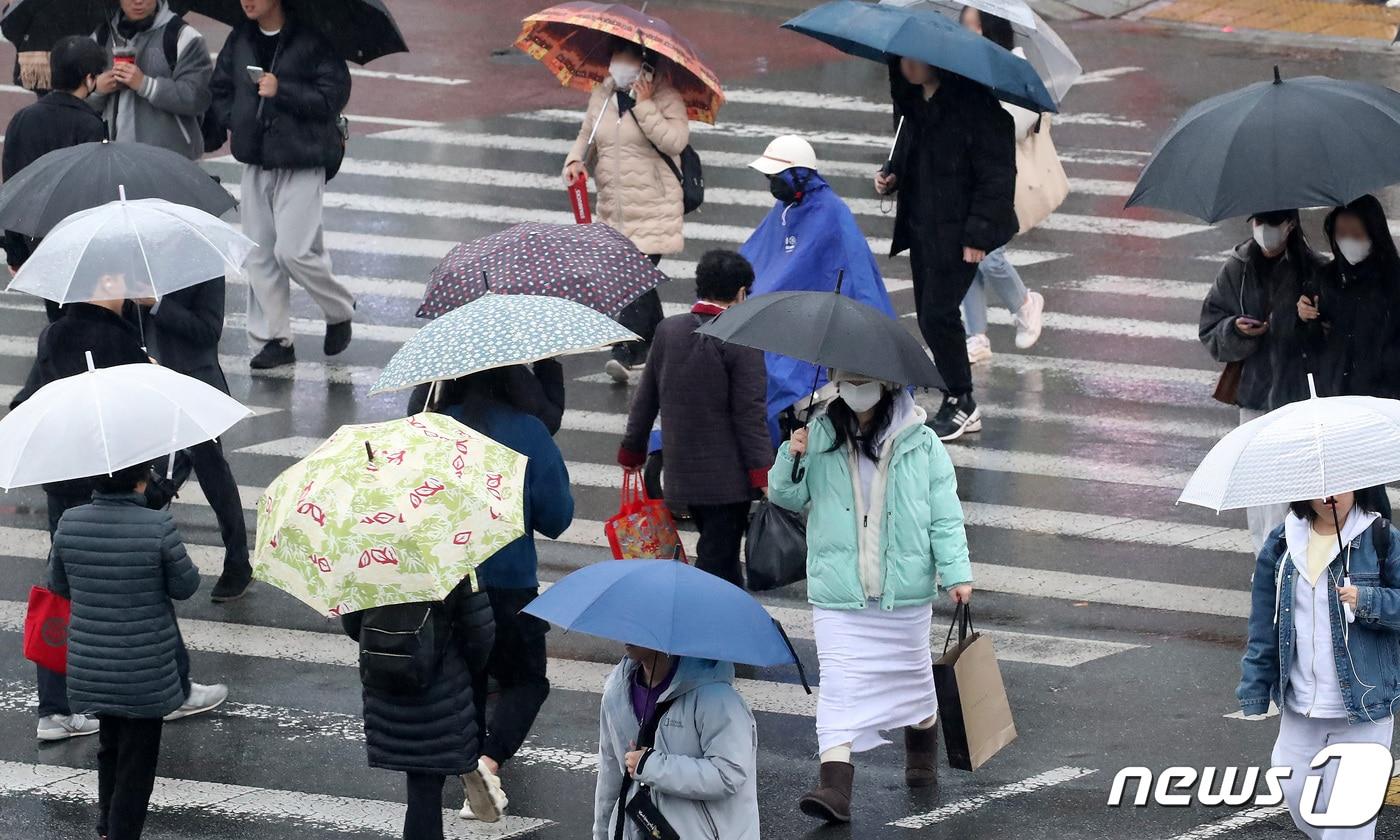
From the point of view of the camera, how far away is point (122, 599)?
7.34 meters

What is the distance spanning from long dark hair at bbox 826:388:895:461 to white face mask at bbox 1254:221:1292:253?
7.00 ft

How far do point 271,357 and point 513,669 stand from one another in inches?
241

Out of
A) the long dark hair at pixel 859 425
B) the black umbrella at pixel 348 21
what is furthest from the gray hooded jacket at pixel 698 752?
the black umbrella at pixel 348 21

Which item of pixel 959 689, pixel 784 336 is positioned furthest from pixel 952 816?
pixel 784 336

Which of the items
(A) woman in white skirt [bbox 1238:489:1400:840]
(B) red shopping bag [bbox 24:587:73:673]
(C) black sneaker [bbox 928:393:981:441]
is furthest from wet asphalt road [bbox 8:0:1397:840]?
(A) woman in white skirt [bbox 1238:489:1400:840]

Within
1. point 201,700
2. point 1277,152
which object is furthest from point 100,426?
point 1277,152

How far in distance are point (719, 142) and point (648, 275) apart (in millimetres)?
10394

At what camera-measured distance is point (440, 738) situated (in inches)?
269

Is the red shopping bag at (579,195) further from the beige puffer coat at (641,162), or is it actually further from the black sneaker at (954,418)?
the black sneaker at (954,418)

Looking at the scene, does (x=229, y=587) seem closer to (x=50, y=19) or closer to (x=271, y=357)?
(x=271, y=357)

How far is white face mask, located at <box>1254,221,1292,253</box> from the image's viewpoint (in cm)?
888

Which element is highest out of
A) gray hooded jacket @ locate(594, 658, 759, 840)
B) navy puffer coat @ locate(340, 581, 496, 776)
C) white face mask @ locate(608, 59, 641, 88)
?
white face mask @ locate(608, 59, 641, 88)

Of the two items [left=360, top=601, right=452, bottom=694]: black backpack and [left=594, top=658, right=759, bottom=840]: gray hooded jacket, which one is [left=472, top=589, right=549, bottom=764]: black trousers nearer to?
[left=360, top=601, right=452, bottom=694]: black backpack

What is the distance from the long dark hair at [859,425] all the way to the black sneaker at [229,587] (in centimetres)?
350
